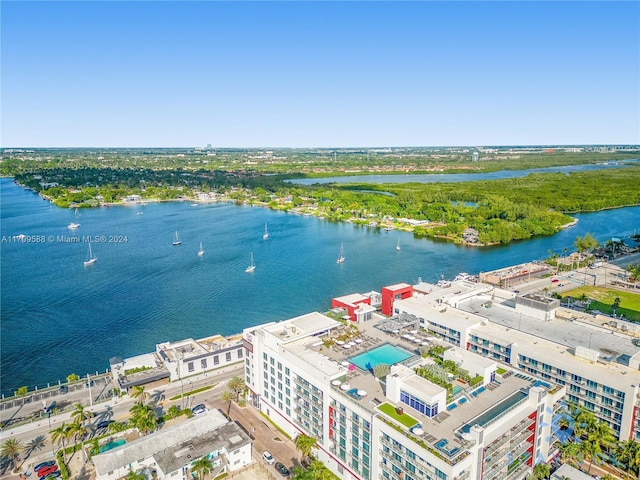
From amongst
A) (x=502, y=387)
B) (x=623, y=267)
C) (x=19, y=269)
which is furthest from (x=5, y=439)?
(x=623, y=267)

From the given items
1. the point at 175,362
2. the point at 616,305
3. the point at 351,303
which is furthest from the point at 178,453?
the point at 616,305

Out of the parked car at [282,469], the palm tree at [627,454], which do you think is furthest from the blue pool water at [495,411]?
the parked car at [282,469]

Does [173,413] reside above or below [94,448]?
below

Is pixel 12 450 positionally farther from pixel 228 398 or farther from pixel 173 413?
pixel 228 398

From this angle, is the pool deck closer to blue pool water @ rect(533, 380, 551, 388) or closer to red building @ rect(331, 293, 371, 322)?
blue pool water @ rect(533, 380, 551, 388)

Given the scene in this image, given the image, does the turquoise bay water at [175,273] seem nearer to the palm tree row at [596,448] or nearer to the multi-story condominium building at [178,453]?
the multi-story condominium building at [178,453]

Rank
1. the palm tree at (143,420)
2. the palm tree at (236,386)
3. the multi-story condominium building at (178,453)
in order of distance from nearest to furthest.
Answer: the multi-story condominium building at (178,453)
the palm tree at (143,420)
the palm tree at (236,386)

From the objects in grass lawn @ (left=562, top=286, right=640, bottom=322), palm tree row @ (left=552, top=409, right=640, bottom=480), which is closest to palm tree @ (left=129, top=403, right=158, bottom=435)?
palm tree row @ (left=552, top=409, right=640, bottom=480)
